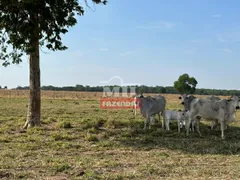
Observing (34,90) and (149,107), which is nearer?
(34,90)

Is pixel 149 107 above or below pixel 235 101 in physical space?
below

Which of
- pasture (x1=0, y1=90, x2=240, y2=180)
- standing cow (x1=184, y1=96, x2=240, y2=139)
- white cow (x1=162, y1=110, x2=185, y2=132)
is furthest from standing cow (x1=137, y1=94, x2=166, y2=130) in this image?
standing cow (x1=184, y1=96, x2=240, y2=139)

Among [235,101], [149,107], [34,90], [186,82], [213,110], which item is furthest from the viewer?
[186,82]

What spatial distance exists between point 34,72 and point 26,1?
14.0ft

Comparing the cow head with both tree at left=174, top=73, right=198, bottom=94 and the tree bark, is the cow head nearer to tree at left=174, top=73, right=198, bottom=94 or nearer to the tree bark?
the tree bark

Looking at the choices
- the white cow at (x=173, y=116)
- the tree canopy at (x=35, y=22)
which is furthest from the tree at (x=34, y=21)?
the white cow at (x=173, y=116)

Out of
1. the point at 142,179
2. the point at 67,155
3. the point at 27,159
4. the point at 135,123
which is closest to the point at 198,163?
the point at 142,179

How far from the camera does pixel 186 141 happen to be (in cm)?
1253

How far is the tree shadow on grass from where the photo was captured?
428 inches

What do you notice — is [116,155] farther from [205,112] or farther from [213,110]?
[213,110]

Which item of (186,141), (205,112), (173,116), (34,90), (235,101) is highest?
(34,90)

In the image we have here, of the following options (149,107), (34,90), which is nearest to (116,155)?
(149,107)

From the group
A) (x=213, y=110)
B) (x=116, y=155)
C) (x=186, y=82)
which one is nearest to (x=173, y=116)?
(x=213, y=110)

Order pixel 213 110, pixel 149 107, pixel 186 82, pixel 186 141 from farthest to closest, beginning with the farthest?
pixel 186 82
pixel 149 107
pixel 213 110
pixel 186 141
